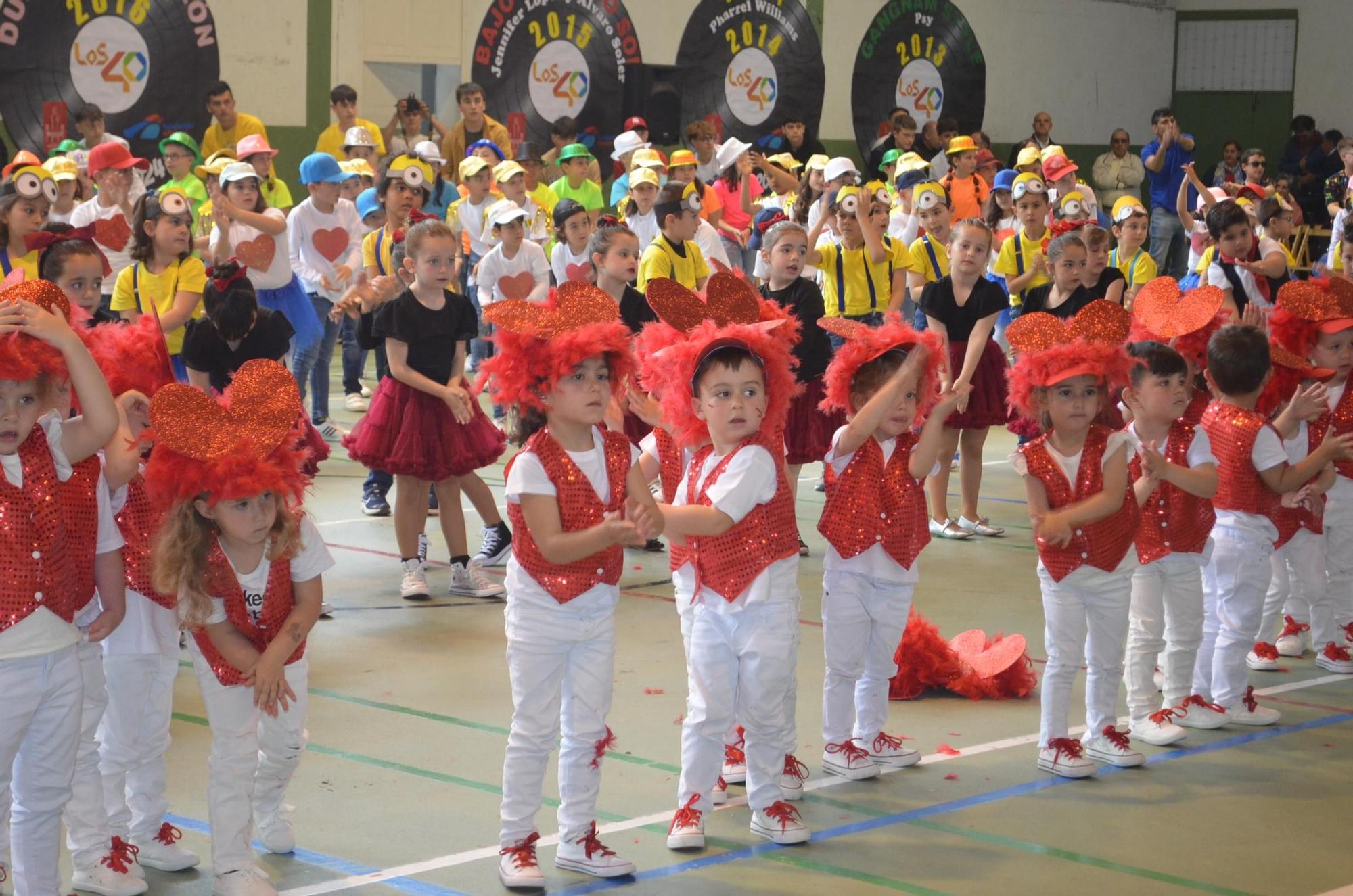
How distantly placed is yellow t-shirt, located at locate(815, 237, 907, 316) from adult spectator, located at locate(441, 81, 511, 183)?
7.94 metres

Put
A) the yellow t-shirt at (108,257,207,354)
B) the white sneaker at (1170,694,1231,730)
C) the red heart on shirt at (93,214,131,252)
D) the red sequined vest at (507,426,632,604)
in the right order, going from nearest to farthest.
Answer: the red sequined vest at (507,426,632,604) → the white sneaker at (1170,694,1231,730) → the yellow t-shirt at (108,257,207,354) → the red heart on shirt at (93,214,131,252)

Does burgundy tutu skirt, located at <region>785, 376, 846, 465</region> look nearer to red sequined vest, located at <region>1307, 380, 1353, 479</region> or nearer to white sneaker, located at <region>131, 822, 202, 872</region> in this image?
red sequined vest, located at <region>1307, 380, 1353, 479</region>

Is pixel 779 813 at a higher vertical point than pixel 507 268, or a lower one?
lower

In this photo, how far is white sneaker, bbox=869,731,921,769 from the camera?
502cm

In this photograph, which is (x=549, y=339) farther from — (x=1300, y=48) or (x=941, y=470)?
(x=1300, y=48)

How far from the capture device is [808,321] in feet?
25.9

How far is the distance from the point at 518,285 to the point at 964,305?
2941 millimetres

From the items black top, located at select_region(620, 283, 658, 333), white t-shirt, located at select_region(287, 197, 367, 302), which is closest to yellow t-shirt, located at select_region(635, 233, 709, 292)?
black top, located at select_region(620, 283, 658, 333)

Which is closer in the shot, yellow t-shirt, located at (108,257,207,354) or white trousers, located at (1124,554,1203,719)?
white trousers, located at (1124,554,1203,719)

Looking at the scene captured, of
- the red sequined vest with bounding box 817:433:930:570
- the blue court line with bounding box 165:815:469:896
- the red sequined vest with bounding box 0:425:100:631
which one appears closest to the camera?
the red sequined vest with bounding box 0:425:100:631

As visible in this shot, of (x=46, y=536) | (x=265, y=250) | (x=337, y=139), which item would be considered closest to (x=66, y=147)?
(x=337, y=139)

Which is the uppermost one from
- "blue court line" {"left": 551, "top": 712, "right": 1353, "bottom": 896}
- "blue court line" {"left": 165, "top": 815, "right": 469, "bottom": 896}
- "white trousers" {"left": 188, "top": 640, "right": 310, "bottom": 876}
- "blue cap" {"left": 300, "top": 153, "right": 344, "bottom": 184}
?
"blue cap" {"left": 300, "top": 153, "right": 344, "bottom": 184}

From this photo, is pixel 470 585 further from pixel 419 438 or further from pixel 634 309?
pixel 634 309

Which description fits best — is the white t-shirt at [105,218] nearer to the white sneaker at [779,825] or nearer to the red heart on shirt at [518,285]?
the red heart on shirt at [518,285]
